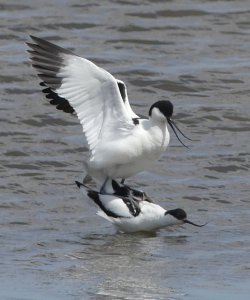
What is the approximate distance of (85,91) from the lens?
37.4 ft

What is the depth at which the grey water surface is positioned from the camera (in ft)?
30.7

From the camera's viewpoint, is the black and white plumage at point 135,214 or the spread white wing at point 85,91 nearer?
the black and white plumage at point 135,214

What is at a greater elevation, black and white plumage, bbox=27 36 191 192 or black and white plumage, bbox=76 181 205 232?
black and white plumage, bbox=27 36 191 192

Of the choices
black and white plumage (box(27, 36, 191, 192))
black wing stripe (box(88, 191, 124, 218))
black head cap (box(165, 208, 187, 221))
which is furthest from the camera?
black and white plumage (box(27, 36, 191, 192))

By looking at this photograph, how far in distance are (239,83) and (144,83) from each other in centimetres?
112

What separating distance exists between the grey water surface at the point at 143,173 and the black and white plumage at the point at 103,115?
0.55 m

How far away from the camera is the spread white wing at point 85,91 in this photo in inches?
447

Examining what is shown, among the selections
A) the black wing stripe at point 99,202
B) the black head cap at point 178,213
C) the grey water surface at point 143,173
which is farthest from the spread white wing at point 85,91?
the black head cap at point 178,213

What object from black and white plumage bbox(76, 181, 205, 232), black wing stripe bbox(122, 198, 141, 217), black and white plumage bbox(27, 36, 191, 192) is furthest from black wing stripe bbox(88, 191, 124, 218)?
black and white plumage bbox(27, 36, 191, 192)

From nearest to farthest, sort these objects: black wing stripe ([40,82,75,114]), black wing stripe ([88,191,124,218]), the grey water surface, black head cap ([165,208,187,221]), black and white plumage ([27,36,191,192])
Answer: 1. the grey water surface
2. black head cap ([165,208,187,221])
3. black wing stripe ([88,191,124,218])
4. black and white plumage ([27,36,191,192])
5. black wing stripe ([40,82,75,114])

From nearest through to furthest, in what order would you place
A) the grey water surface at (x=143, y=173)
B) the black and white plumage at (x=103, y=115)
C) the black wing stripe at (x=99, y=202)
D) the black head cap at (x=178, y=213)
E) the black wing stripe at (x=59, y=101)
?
1. the grey water surface at (x=143, y=173)
2. the black head cap at (x=178, y=213)
3. the black wing stripe at (x=99, y=202)
4. the black and white plumage at (x=103, y=115)
5. the black wing stripe at (x=59, y=101)

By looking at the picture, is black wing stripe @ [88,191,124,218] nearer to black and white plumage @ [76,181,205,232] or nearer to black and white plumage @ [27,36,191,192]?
black and white plumage @ [76,181,205,232]

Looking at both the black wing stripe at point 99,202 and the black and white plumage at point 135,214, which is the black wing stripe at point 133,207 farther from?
the black wing stripe at point 99,202

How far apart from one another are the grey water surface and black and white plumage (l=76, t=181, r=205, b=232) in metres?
0.10
